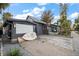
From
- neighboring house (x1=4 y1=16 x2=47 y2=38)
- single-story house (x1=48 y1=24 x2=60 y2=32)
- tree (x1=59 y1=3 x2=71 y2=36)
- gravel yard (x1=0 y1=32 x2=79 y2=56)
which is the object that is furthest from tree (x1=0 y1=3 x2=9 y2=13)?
tree (x1=59 y1=3 x2=71 y2=36)

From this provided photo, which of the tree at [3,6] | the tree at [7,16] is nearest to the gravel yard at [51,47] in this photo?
the tree at [7,16]

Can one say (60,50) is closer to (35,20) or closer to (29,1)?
(35,20)

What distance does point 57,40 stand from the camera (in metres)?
4.13

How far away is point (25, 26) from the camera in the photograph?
4125 mm

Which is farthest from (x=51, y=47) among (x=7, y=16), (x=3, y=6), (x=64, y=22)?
(x=3, y=6)

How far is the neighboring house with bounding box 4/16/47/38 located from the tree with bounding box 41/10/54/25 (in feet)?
0.22

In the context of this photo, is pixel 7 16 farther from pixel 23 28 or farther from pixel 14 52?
pixel 14 52

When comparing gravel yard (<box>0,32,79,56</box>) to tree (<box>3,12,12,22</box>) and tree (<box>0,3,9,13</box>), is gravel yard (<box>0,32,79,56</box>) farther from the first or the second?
tree (<box>0,3,9,13</box>)

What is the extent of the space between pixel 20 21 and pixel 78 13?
92cm

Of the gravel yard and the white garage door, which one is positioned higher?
the white garage door

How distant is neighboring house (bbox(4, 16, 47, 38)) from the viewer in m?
4.10

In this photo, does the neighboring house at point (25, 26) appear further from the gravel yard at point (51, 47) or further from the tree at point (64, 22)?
the tree at point (64, 22)

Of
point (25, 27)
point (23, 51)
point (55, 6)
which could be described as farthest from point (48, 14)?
point (23, 51)

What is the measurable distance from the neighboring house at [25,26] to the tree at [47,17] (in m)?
0.07
